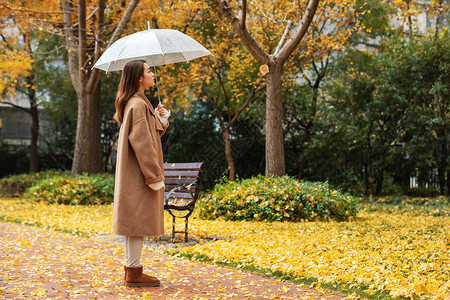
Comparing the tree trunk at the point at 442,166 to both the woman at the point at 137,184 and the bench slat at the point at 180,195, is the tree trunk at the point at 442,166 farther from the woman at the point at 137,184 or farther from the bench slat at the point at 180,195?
the woman at the point at 137,184

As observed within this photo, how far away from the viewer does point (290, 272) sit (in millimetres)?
5004

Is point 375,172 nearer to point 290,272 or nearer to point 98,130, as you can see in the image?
point 98,130

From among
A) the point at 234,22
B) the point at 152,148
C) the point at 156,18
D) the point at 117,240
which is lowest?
the point at 117,240

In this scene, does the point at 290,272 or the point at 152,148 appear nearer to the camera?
the point at 152,148

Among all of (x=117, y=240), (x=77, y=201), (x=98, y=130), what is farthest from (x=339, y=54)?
(x=117, y=240)

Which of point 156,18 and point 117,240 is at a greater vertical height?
point 156,18

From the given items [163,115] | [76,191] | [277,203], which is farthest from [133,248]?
[76,191]

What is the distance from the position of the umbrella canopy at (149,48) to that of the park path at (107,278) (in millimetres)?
2229

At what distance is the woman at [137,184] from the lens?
430 cm

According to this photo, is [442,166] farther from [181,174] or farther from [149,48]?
[149,48]

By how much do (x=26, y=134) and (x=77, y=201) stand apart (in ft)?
47.0

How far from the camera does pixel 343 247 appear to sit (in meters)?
6.15

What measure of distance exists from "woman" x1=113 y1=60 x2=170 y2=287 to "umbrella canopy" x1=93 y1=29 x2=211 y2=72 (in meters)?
1.00

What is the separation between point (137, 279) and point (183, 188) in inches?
109
